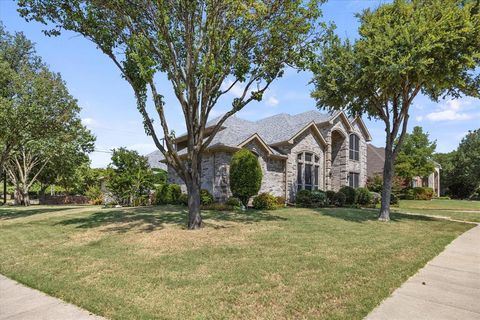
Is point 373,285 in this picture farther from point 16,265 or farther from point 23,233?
point 23,233

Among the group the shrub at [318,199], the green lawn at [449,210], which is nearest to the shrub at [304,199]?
the shrub at [318,199]

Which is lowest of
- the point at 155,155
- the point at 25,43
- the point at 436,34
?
the point at 155,155

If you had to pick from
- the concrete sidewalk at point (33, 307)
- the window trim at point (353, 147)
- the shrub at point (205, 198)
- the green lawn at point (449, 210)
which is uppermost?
the window trim at point (353, 147)

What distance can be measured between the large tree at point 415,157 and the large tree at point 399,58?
21380 millimetres

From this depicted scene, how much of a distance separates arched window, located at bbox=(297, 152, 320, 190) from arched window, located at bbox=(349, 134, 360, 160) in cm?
513

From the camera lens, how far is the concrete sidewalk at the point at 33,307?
15.6 ft

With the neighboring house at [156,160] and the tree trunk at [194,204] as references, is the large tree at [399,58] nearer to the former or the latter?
the tree trunk at [194,204]

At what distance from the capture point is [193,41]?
12055mm

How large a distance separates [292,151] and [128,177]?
12.2 m

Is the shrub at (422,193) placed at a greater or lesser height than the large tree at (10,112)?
lesser

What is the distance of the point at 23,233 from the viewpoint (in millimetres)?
12070

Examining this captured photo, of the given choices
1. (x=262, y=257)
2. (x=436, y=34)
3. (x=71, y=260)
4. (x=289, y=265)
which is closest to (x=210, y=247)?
(x=262, y=257)

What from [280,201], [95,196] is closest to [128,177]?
[280,201]

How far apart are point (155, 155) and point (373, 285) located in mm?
35886
